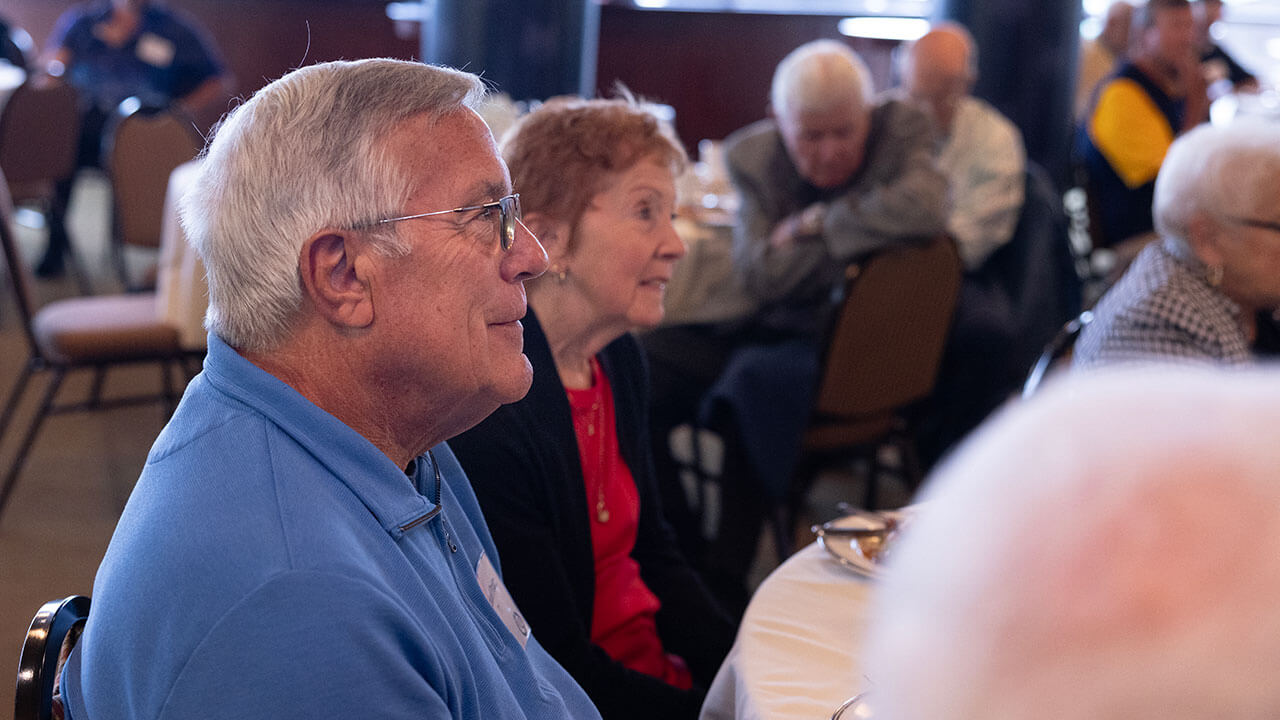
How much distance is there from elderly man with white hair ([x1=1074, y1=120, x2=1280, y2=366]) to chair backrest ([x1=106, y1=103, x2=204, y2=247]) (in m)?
3.90

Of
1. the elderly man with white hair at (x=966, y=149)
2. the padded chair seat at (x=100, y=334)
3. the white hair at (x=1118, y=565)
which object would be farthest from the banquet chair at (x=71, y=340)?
the white hair at (x=1118, y=565)

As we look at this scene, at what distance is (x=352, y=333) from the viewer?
112 centimetres

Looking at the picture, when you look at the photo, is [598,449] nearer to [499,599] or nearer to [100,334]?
[499,599]

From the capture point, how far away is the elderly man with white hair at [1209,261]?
6.57 feet

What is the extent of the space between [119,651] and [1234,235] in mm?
1909

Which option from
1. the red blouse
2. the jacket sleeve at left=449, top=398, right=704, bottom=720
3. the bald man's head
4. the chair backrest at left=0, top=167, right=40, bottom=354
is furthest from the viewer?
the bald man's head

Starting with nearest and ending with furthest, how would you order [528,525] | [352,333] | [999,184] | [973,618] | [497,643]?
1. [973,618]
2. [352,333]
3. [497,643]
4. [528,525]
5. [999,184]

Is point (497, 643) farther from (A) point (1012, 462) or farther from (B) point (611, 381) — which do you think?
(A) point (1012, 462)

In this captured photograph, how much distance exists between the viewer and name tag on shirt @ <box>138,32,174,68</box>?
718cm

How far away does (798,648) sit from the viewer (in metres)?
1.47

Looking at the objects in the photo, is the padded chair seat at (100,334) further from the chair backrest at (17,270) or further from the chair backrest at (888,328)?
the chair backrest at (888,328)

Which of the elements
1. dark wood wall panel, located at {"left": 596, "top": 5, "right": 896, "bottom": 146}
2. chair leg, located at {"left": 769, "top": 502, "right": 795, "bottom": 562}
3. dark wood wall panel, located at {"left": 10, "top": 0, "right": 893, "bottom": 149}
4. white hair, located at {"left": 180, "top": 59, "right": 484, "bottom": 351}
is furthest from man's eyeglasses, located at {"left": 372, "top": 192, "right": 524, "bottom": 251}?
dark wood wall panel, located at {"left": 10, "top": 0, "right": 893, "bottom": 149}

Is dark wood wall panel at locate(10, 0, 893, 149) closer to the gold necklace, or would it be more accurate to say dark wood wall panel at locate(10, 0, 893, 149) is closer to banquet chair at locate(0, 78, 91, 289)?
banquet chair at locate(0, 78, 91, 289)

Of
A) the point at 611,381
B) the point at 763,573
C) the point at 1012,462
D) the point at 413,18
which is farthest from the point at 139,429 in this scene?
the point at 413,18
